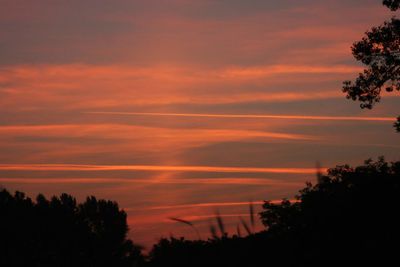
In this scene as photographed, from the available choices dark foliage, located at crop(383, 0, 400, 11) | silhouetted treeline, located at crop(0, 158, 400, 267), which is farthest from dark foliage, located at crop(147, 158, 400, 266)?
dark foliage, located at crop(383, 0, 400, 11)

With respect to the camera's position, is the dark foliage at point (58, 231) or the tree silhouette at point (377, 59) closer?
the tree silhouette at point (377, 59)

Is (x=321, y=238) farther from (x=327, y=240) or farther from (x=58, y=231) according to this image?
(x=58, y=231)

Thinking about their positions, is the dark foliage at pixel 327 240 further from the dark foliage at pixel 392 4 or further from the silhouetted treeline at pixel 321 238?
the dark foliage at pixel 392 4

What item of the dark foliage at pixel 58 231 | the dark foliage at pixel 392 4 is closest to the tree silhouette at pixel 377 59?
the dark foliage at pixel 392 4

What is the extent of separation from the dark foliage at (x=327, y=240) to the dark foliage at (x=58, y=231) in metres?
72.0

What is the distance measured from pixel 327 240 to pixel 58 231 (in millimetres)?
88208

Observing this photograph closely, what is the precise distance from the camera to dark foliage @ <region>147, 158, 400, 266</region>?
47.5 ft

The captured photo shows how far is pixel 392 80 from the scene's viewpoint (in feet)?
103

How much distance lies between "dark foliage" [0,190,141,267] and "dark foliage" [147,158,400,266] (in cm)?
7196

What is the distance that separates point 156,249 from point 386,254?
4694 mm

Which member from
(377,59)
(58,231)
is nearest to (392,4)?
(377,59)

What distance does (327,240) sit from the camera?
1524 cm

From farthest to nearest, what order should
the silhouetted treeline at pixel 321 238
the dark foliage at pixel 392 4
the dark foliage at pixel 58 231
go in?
the dark foliage at pixel 58 231 < the dark foliage at pixel 392 4 < the silhouetted treeline at pixel 321 238

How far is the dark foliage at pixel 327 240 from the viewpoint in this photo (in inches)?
571
